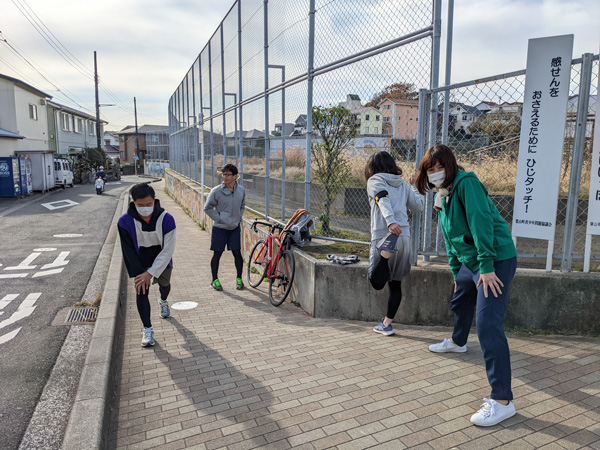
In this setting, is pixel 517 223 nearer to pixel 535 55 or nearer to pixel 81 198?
pixel 535 55

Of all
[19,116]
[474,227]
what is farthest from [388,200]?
[19,116]

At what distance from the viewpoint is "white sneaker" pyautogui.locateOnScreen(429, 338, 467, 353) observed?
372 centimetres

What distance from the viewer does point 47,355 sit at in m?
4.36

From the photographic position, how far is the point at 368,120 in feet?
16.2

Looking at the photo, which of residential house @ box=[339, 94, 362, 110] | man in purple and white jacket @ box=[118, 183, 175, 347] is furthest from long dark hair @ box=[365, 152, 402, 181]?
man in purple and white jacket @ box=[118, 183, 175, 347]

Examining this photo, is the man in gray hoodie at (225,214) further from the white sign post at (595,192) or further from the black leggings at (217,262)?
the white sign post at (595,192)

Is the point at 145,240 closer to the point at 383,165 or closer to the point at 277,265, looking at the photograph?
the point at 277,265

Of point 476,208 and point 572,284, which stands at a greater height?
point 476,208

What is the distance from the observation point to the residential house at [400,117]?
4.48 m

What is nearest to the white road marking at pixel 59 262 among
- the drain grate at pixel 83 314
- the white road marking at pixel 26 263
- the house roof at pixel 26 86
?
the white road marking at pixel 26 263

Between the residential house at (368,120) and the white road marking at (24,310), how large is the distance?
15.5ft

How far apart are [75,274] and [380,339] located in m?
5.85

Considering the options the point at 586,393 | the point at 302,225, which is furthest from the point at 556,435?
the point at 302,225

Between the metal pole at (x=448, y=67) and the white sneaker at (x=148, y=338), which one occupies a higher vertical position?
the metal pole at (x=448, y=67)
